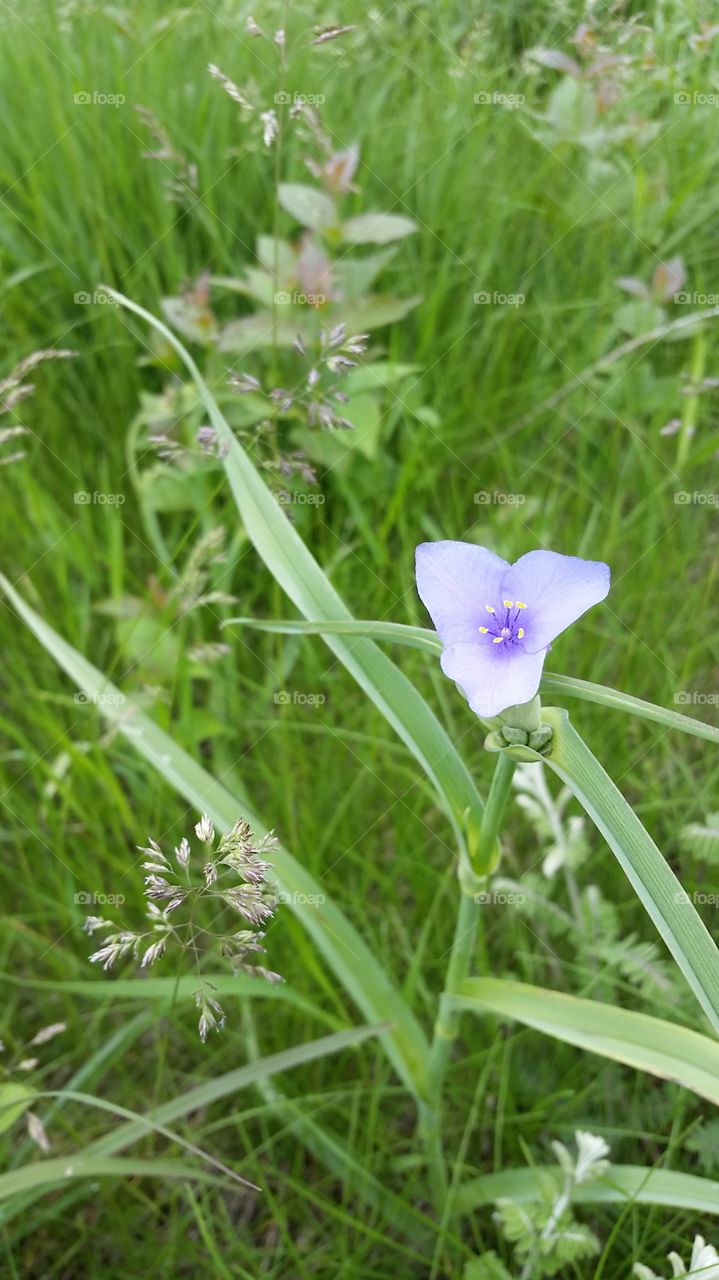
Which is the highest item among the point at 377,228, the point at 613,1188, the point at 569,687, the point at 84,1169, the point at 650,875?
the point at 377,228

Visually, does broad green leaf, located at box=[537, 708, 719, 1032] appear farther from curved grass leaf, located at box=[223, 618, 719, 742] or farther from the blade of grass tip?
the blade of grass tip

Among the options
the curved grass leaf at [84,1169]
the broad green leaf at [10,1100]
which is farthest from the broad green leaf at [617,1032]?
the broad green leaf at [10,1100]

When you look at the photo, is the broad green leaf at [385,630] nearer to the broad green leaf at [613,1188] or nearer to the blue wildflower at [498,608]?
the blue wildflower at [498,608]

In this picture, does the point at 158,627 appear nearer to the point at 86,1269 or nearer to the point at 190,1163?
the point at 190,1163

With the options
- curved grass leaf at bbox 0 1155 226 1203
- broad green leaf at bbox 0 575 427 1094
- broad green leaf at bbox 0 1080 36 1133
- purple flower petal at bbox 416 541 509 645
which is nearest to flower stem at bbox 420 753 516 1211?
broad green leaf at bbox 0 575 427 1094

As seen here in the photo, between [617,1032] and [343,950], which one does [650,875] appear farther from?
[343,950]

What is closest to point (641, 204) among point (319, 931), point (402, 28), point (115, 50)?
point (402, 28)

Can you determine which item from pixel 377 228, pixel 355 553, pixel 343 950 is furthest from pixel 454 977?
pixel 377 228
